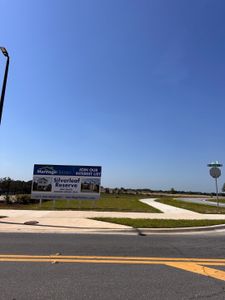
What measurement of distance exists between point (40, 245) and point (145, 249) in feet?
8.91

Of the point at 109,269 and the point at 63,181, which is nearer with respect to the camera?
the point at 109,269

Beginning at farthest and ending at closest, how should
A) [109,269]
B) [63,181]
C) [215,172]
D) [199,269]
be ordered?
[63,181], [215,172], [199,269], [109,269]

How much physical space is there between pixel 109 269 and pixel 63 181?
17.0 metres

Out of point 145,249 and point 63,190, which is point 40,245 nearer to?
point 145,249

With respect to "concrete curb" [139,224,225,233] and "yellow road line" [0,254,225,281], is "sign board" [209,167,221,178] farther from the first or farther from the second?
"yellow road line" [0,254,225,281]

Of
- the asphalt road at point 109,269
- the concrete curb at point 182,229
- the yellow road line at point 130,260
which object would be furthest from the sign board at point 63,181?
the yellow road line at point 130,260

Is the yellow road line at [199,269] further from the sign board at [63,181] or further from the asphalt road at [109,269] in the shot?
the sign board at [63,181]

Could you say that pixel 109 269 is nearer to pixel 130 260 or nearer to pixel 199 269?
pixel 130 260

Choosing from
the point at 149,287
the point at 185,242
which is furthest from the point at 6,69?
the point at 149,287

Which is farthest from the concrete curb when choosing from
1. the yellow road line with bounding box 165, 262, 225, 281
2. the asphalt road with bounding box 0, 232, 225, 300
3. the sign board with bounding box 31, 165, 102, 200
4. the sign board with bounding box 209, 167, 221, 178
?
the sign board with bounding box 31, 165, 102, 200

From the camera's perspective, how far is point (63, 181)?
23.4 metres

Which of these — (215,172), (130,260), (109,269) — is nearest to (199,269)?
(130,260)

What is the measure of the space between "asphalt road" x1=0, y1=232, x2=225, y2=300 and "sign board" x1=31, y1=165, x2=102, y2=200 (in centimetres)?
1266

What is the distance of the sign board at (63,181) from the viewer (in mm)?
23312
